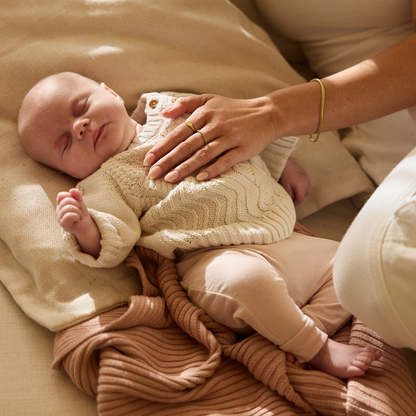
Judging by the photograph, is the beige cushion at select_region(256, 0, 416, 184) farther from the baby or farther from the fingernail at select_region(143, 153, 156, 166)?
the fingernail at select_region(143, 153, 156, 166)

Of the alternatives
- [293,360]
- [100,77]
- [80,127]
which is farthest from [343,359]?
[100,77]

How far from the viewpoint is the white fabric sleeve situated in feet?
3.65

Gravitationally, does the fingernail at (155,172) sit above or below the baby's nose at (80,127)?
below

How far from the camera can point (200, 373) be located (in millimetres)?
777

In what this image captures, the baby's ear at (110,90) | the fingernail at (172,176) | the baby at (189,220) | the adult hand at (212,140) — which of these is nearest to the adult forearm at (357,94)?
the adult hand at (212,140)

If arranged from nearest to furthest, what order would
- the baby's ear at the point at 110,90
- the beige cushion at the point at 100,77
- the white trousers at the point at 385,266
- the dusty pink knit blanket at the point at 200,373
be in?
1. the white trousers at the point at 385,266
2. the dusty pink knit blanket at the point at 200,373
3. the beige cushion at the point at 100,77
4. the baby's ear at the point at 110,90

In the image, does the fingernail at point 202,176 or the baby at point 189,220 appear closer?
the baby at point 189,220

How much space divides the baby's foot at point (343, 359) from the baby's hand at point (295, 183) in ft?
1.48

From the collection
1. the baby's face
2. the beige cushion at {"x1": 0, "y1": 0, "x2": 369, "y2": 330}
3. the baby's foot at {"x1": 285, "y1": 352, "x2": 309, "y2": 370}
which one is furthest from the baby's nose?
the baby's foot at {"x1": 285, "y1": 352, "x2": 309, "y2": 370}

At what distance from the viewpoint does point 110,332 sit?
81 centimetres

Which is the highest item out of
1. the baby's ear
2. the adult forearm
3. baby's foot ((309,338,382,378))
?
the adult forearm

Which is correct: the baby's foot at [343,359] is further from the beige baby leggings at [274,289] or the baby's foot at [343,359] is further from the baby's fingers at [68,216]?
the baby's fingers at [68,216]

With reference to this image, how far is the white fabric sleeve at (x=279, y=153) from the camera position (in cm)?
111

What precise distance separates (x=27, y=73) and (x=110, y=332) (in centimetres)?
71
